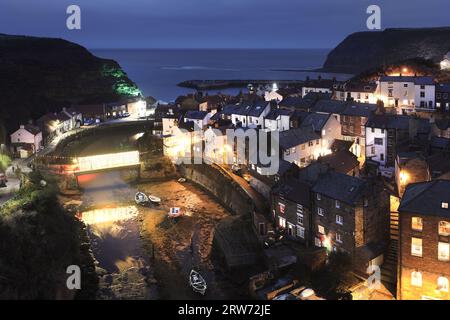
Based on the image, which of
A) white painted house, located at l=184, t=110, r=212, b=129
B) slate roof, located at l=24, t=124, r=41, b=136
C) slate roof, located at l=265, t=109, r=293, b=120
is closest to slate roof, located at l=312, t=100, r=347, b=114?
slate roof, located at l=265, t=109, r=293, b=120

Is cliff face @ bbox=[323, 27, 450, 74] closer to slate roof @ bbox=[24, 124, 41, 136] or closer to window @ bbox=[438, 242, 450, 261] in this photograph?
slate roof @ bbox=[24, 124, 41, 136]

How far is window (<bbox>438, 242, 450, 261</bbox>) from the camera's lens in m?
16.7

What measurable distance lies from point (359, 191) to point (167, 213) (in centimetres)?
1472

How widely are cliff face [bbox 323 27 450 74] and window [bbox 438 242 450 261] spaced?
2865 inches

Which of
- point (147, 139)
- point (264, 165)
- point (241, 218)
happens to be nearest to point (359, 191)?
point (241, 218)

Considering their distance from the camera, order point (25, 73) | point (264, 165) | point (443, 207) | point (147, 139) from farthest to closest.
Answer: point (25, 73) → point (147, 139) → point (264, 165) → point (443, 207)

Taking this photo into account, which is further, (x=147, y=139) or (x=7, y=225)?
(x=147, y=139)

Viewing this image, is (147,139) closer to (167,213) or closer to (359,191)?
(167,213)

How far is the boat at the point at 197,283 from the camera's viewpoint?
2105cm

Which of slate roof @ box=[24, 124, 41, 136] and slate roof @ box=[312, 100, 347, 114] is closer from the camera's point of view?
slate roof @ box=[312, 100, 347, 114]

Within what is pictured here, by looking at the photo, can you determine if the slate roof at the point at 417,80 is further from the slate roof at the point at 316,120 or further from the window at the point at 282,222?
the window at the point at 282,222

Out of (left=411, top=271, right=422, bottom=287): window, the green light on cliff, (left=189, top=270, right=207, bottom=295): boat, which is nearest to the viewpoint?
(left=411, top=271, right=422, bottom=287): window

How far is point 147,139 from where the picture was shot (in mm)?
47625
